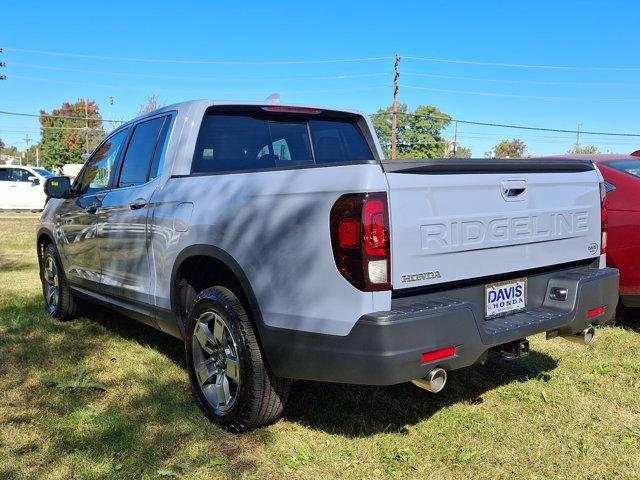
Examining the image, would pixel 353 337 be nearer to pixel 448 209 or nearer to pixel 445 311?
pixel 445 311

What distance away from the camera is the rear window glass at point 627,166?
4.90 m

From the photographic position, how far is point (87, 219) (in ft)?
15.3

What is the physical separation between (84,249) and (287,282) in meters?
2.83

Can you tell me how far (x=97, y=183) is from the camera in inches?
190

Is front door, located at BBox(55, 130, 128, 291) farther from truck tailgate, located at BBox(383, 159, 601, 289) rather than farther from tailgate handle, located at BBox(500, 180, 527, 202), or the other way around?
tailgate handle, located at BBox(500, 180, 527, 202)

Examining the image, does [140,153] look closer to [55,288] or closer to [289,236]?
[289,236]

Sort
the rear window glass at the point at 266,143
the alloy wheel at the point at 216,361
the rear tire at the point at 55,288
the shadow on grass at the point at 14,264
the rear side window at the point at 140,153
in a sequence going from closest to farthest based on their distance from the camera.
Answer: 1. the alloy wheel at the point at 216,361
2. the rear window glass at the point at 266,143
3. the rear side window at the point at 140,153
4. the rear tire at the point at 55,288
5. the shadow on grass at the point at 14,264

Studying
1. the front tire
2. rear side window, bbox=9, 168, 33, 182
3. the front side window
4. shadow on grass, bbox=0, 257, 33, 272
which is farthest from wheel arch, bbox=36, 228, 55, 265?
rear side window, bbox=9, 168, 33, 182

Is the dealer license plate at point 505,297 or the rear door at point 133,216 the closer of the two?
the dealer license plate at point 505,297

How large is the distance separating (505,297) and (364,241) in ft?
3.41

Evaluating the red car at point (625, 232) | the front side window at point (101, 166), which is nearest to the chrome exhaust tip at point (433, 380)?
the red car at point (625, 232)

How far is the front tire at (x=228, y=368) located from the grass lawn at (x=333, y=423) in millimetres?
138

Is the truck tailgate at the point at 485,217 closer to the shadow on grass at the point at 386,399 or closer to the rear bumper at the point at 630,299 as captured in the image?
the shadow on grass at the point at 386,399

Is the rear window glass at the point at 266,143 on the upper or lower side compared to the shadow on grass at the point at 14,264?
upper
